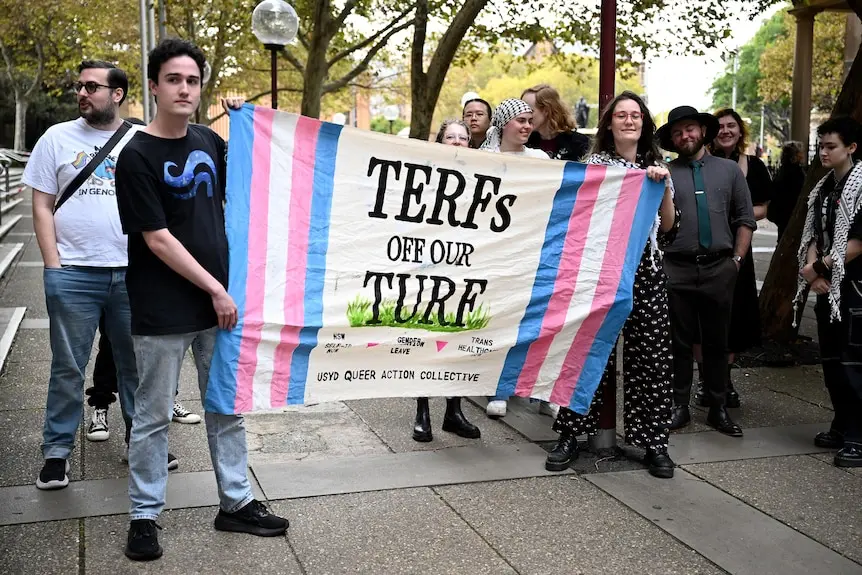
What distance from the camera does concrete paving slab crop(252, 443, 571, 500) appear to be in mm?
4777

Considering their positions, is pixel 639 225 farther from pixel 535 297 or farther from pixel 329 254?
pixel 329 254

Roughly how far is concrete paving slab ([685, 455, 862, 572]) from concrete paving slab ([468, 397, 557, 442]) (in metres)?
0.96

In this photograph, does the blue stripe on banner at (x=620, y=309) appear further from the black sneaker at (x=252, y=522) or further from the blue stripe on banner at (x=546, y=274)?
the black sneaker at (x=252, y=522)

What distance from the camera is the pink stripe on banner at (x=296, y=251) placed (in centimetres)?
431

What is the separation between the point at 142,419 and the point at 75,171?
1397mm

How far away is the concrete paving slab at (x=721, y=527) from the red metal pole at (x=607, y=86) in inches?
12.6

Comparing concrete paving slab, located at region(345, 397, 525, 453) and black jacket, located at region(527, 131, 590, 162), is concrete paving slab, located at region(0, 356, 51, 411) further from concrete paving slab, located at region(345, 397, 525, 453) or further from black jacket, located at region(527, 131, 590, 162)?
black jacket, located at region(527, 131, 590, 162)

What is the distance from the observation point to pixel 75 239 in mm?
4660

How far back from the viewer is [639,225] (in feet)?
16.5

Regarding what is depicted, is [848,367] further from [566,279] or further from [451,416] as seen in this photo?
[451,416]

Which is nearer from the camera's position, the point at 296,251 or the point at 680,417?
the point at 296,251

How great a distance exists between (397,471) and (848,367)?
8.49 feet

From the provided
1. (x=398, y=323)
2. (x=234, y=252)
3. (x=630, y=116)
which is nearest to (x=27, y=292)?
(x=398, y=323)

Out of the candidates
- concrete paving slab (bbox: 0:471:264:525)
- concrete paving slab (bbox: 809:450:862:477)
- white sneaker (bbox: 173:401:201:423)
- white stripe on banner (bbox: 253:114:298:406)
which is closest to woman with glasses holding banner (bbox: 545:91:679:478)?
concrete paving slab (bbox: 809:450:862:477)
